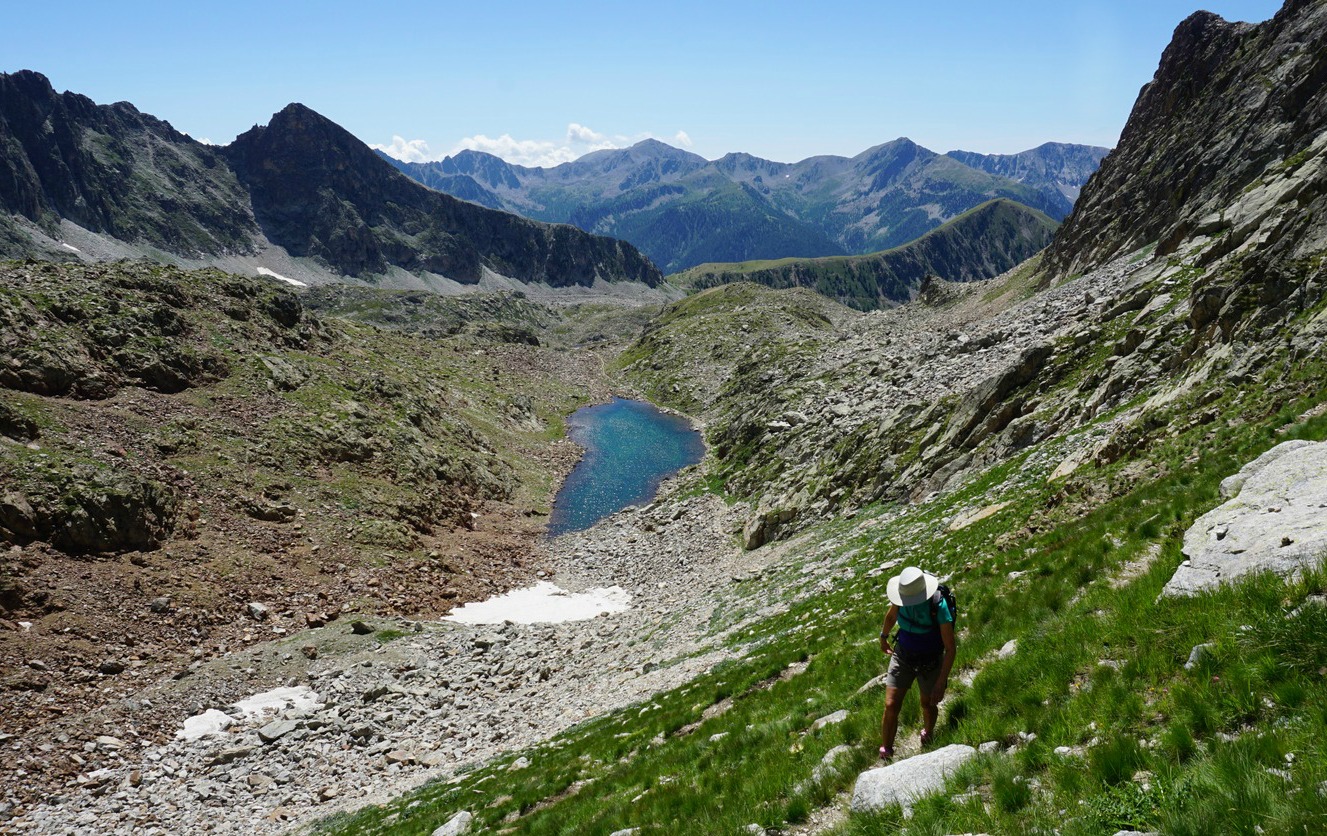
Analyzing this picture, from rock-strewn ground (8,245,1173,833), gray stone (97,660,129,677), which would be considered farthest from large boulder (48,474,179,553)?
rock-strewn ground (8,245,1173,833)

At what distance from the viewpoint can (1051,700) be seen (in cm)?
1000

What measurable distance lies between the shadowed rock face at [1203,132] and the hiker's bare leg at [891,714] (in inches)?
1955

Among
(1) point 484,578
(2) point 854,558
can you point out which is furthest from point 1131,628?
(1) point 484,578

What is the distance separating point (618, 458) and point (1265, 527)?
9062 cm

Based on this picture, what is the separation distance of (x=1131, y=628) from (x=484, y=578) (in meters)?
49.3


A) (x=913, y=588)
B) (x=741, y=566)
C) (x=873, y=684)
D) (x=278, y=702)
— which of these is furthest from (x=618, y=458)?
(x=913, y=588)

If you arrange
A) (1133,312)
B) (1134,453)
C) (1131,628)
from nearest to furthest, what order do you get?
(1131,628), (1134,453), (1133,312)

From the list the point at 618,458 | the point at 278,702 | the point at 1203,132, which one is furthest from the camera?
the point at 618,458

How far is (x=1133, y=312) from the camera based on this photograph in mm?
40375

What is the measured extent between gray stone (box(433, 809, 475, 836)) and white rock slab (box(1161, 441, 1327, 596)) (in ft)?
55.6

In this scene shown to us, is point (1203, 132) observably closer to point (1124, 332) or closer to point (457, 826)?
point (1124, 332)

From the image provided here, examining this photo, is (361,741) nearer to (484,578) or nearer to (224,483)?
(484,578)

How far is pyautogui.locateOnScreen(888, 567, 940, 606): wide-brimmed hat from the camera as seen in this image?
11.1m

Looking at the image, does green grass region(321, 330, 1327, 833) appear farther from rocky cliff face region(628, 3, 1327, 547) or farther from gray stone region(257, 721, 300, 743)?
gray stone region(257, 721, 300, 743)
